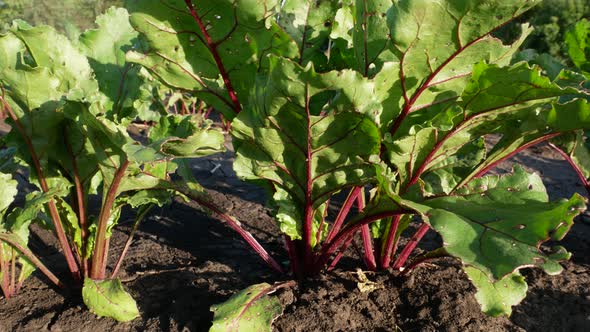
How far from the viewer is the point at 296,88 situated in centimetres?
131

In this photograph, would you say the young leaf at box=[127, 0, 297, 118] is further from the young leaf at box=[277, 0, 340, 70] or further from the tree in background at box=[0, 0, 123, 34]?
the tree in background at box=[0, 0, 123, 34]

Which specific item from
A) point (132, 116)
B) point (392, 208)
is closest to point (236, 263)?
point (132, 116)

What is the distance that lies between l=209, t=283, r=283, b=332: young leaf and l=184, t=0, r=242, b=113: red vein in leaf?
0.72m

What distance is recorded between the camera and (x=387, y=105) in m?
1.62

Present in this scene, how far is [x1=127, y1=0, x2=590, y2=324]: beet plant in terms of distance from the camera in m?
1.27

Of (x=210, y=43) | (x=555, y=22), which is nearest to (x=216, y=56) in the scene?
(x=210, y=43)

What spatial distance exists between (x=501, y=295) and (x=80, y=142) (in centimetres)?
159

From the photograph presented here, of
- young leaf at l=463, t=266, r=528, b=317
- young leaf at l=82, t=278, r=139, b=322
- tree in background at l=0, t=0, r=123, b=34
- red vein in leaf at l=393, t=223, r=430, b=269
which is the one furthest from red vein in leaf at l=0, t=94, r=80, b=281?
tree in background at l=0, t=0, r=123, b=34

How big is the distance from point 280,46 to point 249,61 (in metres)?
0.13

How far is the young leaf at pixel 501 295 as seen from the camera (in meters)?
1.43

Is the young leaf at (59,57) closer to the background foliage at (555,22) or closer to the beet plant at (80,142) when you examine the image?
the beet plant at (80,142)

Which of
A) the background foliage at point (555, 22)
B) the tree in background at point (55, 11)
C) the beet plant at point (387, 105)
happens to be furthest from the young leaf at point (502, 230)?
the tree in background at point (55, 11)

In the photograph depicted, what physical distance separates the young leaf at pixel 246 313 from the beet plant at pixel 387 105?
0.29 meters

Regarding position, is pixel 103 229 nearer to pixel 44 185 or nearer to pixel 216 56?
pixel 44 185
